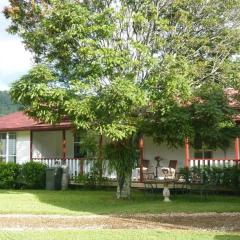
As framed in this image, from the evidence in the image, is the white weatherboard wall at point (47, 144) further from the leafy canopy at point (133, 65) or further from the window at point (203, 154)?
the leafy canopy at point (133, 65)

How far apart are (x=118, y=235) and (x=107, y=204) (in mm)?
7461

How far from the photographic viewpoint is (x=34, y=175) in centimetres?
2788

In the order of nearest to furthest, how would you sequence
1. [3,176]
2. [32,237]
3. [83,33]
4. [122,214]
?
[32,237] → [122,214] → [83,33] → [3,176]

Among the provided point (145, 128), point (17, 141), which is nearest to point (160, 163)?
point (145, 128)

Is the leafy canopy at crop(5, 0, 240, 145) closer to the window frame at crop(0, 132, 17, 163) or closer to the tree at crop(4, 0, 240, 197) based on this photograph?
the tree at crop(4, 0, 240, 197)

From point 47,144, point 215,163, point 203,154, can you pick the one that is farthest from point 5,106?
point 215,163

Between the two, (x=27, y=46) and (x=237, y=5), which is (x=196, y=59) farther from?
(x=27, y=46)

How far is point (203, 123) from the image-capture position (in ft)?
65.1

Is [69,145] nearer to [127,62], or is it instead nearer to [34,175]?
[34,175]

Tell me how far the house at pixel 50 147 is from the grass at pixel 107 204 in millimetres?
4248

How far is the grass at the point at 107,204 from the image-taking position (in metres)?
17.2

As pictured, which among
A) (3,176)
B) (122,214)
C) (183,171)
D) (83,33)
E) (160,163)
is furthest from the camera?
(3,176)

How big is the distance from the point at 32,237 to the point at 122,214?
5.36 metres

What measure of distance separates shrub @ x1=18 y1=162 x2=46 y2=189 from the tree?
7480 millimetres
